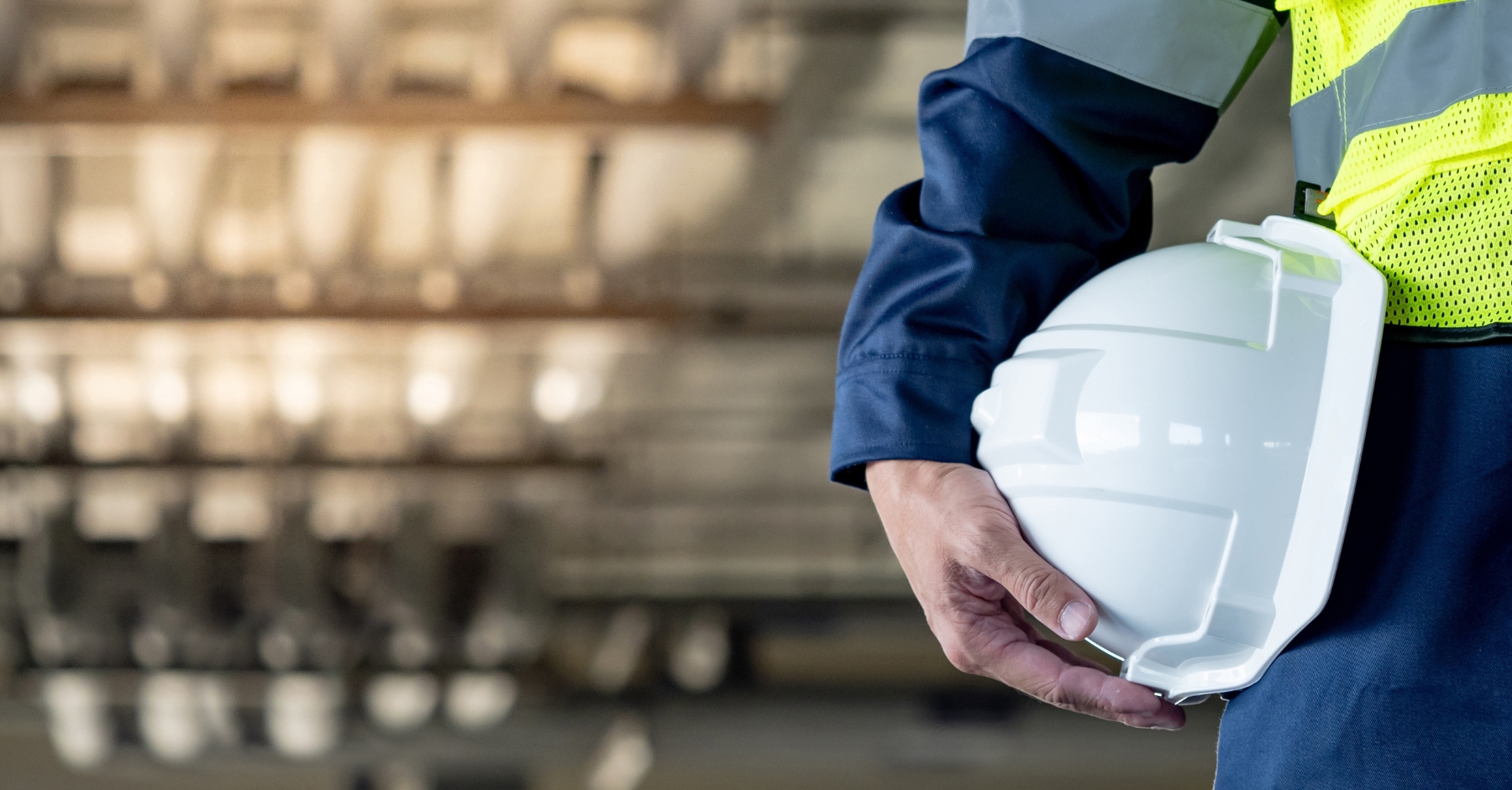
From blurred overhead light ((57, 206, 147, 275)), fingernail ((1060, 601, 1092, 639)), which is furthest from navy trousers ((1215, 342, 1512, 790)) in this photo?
blurred overhead light ((57, 206, 147, 275))

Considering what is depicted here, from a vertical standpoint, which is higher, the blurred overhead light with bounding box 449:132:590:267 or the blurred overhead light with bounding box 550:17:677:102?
the blurred overhead light with bounding box 550:17:677:102

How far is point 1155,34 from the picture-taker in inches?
42.0

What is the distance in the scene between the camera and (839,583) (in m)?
7.66

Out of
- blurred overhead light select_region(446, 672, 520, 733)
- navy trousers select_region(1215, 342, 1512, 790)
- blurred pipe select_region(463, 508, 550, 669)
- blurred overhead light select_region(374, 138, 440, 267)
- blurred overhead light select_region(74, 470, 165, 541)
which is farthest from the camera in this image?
blurred overhead light select_region(446, 672, 520, 733)

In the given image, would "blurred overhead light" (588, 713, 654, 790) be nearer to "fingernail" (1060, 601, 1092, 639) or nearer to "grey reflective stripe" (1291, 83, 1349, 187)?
"fingernail" (1060, 601, 1092, 639)

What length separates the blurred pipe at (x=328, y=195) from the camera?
161 inches

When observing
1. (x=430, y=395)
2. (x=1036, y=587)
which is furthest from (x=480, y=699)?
(x=1036, y=587)

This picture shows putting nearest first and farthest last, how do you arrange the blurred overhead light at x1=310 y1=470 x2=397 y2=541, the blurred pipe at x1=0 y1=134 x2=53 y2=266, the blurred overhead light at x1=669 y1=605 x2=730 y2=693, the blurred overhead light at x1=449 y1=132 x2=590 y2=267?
the blurred overhead light at x1=449 y1=132 x2=590 y2=267
the blurred pipe at x1=0 y1=134 x2=53 y2=266
the blurred overhead light at x1=310 y1=470 x2=397 y2=541
the blurred overhead light at x1=669 y1=605 x2=730 y2=693

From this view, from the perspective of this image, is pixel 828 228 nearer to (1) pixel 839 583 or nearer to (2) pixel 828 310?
(2) pixel 828 310

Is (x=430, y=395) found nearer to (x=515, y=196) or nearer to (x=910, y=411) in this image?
(x=515, y=196)

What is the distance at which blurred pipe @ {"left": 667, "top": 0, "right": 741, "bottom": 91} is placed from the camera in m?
3.52

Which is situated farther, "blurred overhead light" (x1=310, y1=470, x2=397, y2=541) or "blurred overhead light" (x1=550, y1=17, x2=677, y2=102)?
"blurred overhead light" (x1=310, y1=470, x2=397, y2=541)

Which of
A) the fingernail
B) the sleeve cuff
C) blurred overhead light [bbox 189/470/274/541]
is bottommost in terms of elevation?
blurred overhead light [bbox 189/470/274/541]

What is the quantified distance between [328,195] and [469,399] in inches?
72.7
